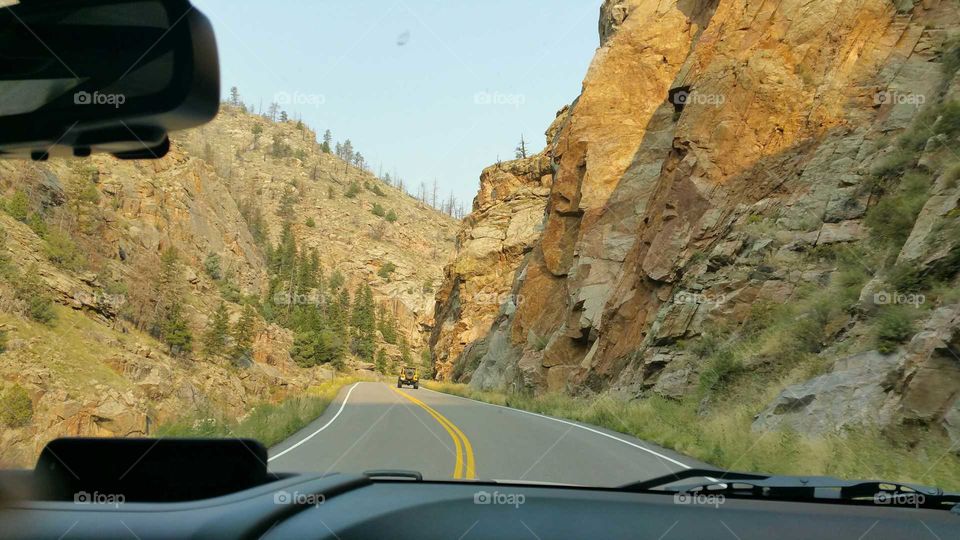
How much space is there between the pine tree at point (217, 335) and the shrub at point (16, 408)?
881 inches

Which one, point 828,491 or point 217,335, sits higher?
point 217,335

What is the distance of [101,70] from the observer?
2.04 meters

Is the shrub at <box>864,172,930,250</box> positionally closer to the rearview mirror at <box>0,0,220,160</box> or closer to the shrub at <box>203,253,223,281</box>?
the rearview mirror at <box>0,0,220,160</box>

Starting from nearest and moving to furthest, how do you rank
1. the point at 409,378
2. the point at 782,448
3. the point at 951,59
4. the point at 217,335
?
1. the point at 782,448
2. the point at 951,59
3. the point at 217,335
4. the point at 409,378

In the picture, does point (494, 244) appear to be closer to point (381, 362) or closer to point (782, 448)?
point (381, 362)

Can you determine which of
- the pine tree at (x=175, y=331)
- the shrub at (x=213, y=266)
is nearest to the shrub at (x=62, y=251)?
the pine tree at (x=175, y=331)

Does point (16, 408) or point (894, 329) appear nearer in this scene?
point (894, 329)

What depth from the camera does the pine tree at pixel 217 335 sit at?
42312 mm

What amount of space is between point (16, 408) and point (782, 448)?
17.8 m

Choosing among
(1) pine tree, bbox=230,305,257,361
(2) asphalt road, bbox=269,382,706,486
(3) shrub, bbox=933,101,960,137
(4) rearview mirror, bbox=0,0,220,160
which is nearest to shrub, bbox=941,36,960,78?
(3) shrub, bbox=933,101,960,137

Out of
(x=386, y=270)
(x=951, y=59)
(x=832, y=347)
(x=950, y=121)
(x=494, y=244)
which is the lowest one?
(x=832, y=347)

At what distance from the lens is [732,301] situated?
23062 mm

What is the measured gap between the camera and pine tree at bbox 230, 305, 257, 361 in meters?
46.5

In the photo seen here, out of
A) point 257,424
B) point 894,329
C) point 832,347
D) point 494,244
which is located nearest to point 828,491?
point 894,329
